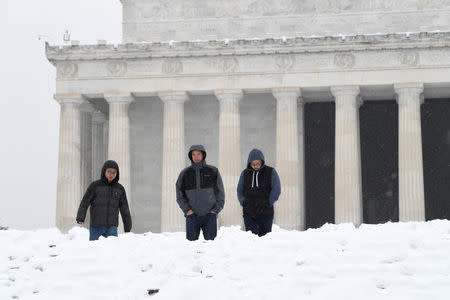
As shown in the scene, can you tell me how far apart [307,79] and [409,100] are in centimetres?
700

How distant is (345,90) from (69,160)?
19993mm

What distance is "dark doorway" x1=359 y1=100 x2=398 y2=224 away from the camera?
6328 cm

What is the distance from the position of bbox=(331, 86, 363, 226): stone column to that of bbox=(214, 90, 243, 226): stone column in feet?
22.1

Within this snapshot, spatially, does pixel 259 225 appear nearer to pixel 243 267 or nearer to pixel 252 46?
pixel 243 267

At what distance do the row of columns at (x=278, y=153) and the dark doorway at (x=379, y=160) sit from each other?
3446mm

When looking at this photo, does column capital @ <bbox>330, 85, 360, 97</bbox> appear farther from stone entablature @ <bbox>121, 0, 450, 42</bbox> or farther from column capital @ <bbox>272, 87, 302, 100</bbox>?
stone entablature @ <bbox>121, 0, 450, 42</bbox>

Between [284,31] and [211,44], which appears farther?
[284,31]

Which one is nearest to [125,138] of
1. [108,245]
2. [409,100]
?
[409,100]

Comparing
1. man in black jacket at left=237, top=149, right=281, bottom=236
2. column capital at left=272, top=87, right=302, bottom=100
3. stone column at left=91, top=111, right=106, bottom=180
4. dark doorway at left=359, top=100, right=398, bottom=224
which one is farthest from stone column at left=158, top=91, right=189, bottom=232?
man in black jacket at left=237, top=149, right=281, bottom=236

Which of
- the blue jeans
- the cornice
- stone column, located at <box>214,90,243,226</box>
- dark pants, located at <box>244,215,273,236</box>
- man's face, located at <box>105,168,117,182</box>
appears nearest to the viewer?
man's face, located at <box>105,168,117,182</box>

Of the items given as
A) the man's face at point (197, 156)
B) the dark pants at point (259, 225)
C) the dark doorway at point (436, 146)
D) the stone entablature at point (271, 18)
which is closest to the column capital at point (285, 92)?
the stone entablature at point (271, 18)

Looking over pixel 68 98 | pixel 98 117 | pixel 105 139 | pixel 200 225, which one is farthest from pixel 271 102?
A: pixel 200 225

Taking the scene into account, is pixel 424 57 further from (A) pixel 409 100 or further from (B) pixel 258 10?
(B) pixel 258 10

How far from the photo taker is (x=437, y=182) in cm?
6294
